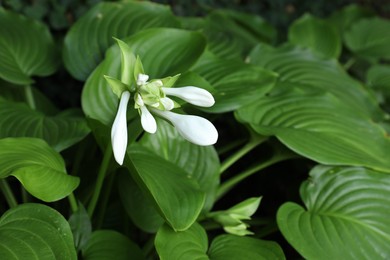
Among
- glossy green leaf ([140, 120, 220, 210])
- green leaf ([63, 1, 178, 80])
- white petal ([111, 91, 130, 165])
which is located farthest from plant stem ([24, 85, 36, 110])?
white petal ([111, 91, 130, 165])

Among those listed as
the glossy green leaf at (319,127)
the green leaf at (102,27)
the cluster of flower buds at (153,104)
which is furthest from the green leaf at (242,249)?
the green leaf at (102,27)

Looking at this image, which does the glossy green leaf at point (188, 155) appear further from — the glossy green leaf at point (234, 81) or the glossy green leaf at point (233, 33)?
the glossy green leaf at point (233, 33)

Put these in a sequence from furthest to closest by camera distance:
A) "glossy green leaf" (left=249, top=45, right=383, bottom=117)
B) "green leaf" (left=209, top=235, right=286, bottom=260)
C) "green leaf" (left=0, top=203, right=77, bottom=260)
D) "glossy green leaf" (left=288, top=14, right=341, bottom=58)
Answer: "glossy green leaf" (left=288, top=14, right=341, bottom=58) → "glossy green leaf" (left=249, top=45, right=383, bottom=117) → "green leaf" (left=209, top=235, right=286, bottom=260) → "green leaf" (left=0, top=203, right=77, bottom=260)

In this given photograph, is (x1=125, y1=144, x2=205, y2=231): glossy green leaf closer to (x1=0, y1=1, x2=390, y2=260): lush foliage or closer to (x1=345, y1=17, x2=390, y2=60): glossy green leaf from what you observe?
(x1=0, y1=1, x2=390, y2=260): lush foliage

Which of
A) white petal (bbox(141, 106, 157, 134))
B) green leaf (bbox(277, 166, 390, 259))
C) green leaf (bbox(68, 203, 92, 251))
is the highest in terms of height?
white petal (bbox(141, 106, 157, 134))

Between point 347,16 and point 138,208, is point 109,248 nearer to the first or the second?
point 138,208

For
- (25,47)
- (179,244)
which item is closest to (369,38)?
(25,47)

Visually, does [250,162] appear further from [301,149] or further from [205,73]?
[301,149]
